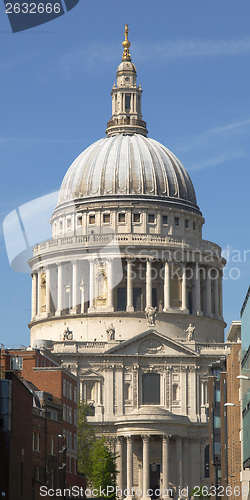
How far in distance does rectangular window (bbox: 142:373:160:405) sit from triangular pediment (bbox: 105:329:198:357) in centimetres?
276

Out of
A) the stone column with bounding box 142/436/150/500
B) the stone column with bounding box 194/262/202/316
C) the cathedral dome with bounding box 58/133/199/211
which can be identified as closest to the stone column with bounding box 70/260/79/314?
the cathedral dome with bounding box 58/133/199/211

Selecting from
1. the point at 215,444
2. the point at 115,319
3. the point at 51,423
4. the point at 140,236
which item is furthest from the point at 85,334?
the point at 51,423

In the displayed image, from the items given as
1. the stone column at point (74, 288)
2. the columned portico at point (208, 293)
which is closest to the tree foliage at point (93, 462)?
the stone column at point (74, 288)

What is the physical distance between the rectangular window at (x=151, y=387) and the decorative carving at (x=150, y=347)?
9.52 ft

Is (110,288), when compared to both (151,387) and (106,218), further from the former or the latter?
(151,387)

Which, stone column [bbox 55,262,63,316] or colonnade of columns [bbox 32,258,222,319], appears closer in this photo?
colonnade of columns [bbox 32,258,222,319]

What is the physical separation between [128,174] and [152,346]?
97.6 ft

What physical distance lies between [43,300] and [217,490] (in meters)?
72.4

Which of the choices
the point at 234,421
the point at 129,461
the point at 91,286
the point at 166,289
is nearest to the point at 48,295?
the point at 91,286

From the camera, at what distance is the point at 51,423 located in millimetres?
103188

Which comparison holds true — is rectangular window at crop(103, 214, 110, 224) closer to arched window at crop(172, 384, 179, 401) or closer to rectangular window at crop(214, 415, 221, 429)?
arched window at crop(172, 384, 179, 401)

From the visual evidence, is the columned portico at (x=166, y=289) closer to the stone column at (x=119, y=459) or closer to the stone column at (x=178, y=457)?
the stone column at (x=178, y=457)

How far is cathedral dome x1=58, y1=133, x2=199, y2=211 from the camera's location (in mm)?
184250

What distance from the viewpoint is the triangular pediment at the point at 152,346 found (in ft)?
542
